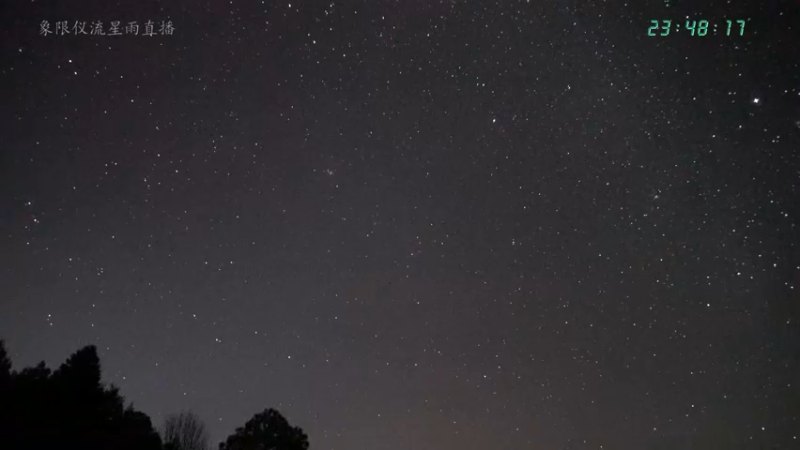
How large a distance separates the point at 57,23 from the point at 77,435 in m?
10.3

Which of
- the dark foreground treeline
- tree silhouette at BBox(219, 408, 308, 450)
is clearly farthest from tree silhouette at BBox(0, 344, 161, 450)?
tree silhouette at BBox(219, 408, 308, 450)

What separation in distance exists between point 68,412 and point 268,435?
8.79 metres

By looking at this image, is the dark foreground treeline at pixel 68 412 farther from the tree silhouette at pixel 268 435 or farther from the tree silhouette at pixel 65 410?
the tree silhouette at pixel 268 435

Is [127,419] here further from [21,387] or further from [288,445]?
[288,445]

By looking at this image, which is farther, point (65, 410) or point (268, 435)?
point (268, 435)

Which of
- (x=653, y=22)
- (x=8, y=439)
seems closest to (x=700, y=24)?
(x=653, y=22)

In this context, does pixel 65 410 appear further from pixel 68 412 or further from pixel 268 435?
pixel 268 435

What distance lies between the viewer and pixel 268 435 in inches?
Result: 944

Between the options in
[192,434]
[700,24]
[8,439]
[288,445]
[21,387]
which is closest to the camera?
[700,24]

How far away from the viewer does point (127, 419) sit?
65.0 ft

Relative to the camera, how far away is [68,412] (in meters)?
16.6

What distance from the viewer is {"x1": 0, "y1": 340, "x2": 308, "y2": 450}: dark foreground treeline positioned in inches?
579

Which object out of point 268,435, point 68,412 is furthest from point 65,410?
point 268,435

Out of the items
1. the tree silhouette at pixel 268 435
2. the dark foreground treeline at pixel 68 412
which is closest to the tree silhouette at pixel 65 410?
the dark foreground treeline at pixel 68 412
